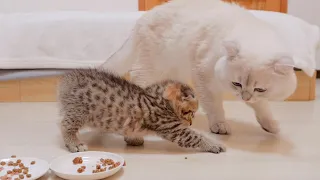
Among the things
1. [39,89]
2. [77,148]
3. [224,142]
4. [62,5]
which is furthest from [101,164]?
[62,5]

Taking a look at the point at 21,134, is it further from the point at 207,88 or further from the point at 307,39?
the point at 307,39

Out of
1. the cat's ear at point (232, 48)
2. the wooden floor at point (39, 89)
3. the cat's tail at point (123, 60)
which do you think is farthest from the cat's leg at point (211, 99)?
the wooden floor at point (39, 89)

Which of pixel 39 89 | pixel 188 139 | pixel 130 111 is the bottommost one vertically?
pixel 39 89

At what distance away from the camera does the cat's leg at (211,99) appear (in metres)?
1.80

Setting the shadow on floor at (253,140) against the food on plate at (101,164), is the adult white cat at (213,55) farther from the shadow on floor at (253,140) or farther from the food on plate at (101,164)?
the food on plate at (101,164)

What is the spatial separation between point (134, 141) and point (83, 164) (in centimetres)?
29

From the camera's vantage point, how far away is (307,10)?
377cm

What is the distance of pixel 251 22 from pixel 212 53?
20 cm

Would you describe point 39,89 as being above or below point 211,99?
below

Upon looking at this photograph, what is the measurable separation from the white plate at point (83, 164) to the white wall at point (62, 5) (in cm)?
266

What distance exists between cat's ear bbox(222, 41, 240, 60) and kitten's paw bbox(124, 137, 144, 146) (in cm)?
51

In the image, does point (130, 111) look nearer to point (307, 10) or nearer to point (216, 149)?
point (216, 149)

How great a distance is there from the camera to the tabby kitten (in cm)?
159

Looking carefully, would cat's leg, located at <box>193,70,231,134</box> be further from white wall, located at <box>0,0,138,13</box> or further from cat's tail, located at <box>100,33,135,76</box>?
white wall, located at <box>0,0,138,13</box>
